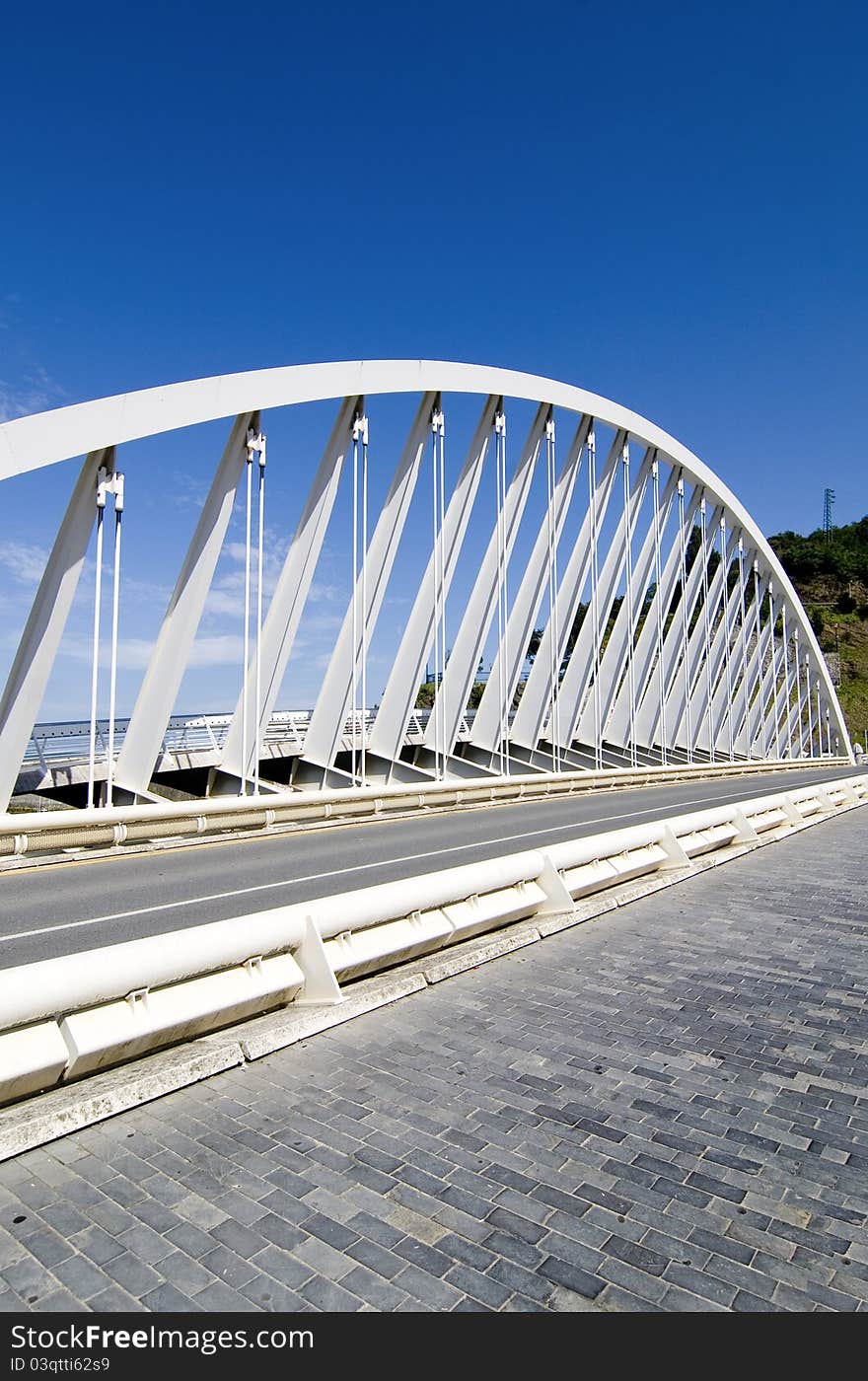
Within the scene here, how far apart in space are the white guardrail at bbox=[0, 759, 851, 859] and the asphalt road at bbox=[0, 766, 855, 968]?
455 millimetres

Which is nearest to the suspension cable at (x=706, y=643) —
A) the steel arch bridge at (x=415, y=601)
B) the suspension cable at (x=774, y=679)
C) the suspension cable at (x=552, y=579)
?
the steel arch bridge at (x=415, y=601)

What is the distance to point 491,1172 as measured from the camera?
3416 millimetres

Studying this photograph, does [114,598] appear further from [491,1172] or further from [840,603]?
[840,603]

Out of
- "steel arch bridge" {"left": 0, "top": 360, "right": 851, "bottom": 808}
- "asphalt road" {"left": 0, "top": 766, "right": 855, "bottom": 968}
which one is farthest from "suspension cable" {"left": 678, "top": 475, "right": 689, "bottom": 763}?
"asphalt road" {"left": 0, "top": 766, "right": 855, "bottom": 968}

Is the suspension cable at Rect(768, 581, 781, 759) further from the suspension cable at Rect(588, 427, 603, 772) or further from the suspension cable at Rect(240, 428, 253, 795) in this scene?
the suspension cable at Rect(240, 428, 253, 795)

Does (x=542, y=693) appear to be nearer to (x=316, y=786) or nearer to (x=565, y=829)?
(x=316, y=786)

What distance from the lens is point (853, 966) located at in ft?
21.6

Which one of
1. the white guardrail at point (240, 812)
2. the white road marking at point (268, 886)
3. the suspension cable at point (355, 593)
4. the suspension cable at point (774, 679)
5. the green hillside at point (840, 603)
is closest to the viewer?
the white road marking at point (268, 886)

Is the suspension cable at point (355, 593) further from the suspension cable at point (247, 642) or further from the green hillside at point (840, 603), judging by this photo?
the green hillside at point (840, 603)

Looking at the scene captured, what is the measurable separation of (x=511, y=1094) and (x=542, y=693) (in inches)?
952

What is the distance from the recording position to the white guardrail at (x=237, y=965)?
13.1 feet

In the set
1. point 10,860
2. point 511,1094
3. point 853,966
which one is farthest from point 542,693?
point 511,1094

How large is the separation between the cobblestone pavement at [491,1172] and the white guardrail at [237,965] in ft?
1.31

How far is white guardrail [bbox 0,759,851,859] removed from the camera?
1141 cm
